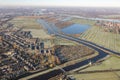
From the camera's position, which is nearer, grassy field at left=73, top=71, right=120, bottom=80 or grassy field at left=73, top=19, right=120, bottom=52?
grassy field at left=73, top=71, right=120, bottom=80

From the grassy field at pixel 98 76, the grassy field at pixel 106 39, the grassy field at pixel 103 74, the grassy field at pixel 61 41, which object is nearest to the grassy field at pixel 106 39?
the grassy field at pixel 106 39

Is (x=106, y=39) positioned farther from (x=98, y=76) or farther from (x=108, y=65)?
(x=98, y=76)

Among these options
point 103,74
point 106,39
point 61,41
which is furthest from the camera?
point 106,39

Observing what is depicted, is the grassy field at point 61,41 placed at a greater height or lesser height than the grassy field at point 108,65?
greater

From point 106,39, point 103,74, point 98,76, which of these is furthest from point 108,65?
point 106,39

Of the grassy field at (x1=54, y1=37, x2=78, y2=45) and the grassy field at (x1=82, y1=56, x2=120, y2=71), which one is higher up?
the grassy field at (x1=54, y1=37, x2=78, y2=45)

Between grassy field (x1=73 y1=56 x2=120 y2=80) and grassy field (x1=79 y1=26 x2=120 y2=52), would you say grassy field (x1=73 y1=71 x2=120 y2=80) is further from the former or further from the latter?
grassy field (x1=79 y1=26 x2=120 y2=52)

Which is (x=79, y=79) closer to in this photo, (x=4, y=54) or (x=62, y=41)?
(x=4, y=54)

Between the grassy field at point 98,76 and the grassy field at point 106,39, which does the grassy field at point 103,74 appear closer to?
the grassy field at point 98,76

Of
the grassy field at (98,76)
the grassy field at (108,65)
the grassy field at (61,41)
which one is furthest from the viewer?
the grassy field at (61,41)

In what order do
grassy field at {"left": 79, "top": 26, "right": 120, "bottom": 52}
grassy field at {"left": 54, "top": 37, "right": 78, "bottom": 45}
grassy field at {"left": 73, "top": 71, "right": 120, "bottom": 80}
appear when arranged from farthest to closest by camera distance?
grassy field at {"left": 54, "top": 37, "right": 78, "bottom": 45}
grassy field at {"left": 79, "top": 26, "right": 120, "bottom": 52}
grassy field at {"left": 73, "top": 71, "right": 120, "bottom": 80}

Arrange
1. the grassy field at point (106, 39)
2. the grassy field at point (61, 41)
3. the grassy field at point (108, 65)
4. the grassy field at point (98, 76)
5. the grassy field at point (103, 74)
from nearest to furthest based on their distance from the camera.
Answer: the grassy field at point (98, 76)
the grassy field at point (103, 74)
the grassy field at point (108, 65)
the grassy field at point (106, 39)
the grassy field at point (61, 41)

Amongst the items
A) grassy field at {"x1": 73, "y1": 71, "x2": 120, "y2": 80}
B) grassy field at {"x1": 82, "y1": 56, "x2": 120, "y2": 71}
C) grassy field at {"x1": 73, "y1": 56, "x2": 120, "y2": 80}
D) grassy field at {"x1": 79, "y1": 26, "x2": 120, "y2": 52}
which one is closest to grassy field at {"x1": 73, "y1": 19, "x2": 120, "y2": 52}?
grassy field at {"x1": 79, "y1": 26, "x2": 120, "y2": 52}
